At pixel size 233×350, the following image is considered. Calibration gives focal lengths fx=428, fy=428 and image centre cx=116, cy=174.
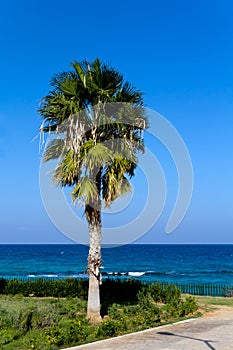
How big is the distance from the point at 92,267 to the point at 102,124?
16.6 feet

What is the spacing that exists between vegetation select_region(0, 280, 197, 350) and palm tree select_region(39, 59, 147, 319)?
145 cm

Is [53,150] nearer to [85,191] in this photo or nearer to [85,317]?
[85,191]

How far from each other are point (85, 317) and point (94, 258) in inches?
80.4

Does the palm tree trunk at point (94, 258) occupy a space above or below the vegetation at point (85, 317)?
above

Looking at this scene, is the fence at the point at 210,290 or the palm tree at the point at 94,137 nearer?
the palm tree at the point at 94,137

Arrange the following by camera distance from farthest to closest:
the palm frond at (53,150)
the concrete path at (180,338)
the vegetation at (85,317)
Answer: the palm frond at (53,150) → the vegetation at (85,317) → the concrete path at (180,338)

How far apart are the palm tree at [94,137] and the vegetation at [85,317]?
1452mm

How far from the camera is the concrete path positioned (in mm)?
10930

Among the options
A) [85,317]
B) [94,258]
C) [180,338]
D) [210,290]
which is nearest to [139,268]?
[210,290]

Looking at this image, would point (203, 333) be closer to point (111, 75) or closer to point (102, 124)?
point (102, 124)

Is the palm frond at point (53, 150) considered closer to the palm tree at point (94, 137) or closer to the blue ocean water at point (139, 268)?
the palm tree at point (94, 137)

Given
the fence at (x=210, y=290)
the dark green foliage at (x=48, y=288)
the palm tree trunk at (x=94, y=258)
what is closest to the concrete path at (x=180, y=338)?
the palm tree trunk at (x=94, y=258)

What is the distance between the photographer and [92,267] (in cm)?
1483

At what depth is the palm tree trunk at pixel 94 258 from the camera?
14.7 meters
